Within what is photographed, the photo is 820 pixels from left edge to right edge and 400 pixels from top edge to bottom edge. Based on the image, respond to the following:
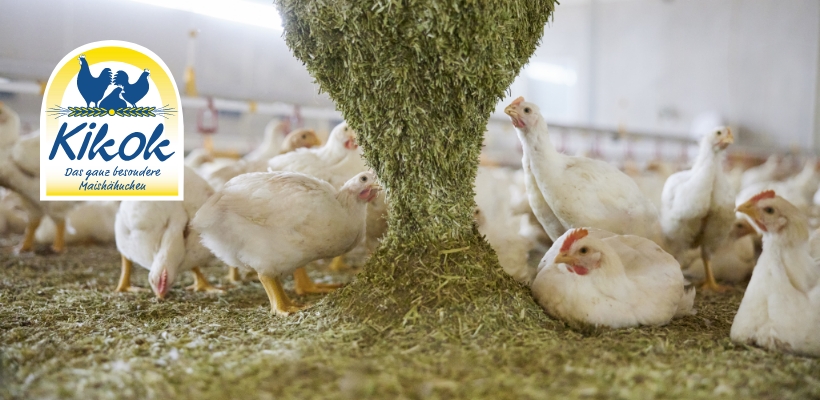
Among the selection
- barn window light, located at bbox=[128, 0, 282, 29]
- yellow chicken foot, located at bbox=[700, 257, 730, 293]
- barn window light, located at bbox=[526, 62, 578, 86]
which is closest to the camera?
yellow chicken foot, located at bbox=[700, 257, 730, 293]

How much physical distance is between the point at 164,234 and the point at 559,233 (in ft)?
9.00

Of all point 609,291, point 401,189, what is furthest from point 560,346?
point 401,189

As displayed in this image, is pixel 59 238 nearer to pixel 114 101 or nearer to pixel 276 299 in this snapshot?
pixel 114 101

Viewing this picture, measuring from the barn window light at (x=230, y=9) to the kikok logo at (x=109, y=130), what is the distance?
11.0 feet

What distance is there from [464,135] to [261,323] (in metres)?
1.52

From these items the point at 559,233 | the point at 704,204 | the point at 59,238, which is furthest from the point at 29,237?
the point at 704,204

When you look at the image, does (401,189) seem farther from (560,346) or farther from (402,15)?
(560,346)

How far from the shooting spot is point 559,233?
14.0 ft

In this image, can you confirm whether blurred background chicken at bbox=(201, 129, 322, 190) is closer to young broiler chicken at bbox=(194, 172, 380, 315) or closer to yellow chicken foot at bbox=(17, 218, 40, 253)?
young broiler chicken at bbox=(194, 172, 380, 315)

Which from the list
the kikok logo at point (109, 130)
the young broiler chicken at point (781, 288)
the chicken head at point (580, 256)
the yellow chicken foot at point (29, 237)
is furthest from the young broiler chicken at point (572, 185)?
the yellow chicken foot at point (29, 237)

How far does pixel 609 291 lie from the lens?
10.6 ft

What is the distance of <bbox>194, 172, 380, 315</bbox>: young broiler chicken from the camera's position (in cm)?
361

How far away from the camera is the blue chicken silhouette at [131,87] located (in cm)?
345

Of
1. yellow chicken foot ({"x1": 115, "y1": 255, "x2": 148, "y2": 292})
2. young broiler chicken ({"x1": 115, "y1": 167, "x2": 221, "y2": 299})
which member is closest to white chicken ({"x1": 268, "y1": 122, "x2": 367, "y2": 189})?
young broiler chicken ({"x1": 115, "y1": 167, "x2": 221, "y2": 299})
